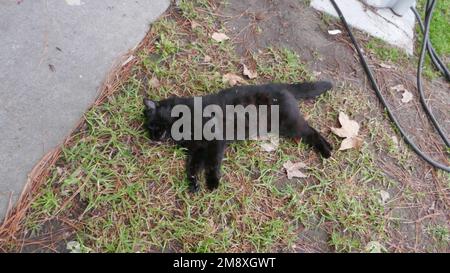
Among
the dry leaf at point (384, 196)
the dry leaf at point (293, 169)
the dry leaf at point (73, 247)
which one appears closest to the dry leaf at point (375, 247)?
the dry leaf at point (384, 196)

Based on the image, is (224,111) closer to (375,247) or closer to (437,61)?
(375,247)

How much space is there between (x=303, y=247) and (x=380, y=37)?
218 centimetres

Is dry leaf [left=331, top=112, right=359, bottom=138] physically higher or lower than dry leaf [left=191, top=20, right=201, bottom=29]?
lower

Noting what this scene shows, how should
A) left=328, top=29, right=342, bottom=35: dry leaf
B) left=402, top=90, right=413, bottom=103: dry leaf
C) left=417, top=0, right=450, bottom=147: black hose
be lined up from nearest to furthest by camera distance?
left=417, top=0, right=450, bottom=147: black hose, left=402, top=90, right=413, bottom=103: dry leaf, left=328, top=29, right=342, bottom=35: dry leaf

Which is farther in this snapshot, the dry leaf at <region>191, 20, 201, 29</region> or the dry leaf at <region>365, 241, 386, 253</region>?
the dry leaf at <region>191, 20, 201, 29</region>

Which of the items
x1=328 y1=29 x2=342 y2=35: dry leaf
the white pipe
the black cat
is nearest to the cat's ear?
the black cat

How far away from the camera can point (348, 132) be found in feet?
9.07

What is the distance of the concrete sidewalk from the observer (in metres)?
2.24

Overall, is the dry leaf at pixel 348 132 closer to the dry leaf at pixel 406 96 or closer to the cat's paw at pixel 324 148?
the cat's paw at pixel 324 148

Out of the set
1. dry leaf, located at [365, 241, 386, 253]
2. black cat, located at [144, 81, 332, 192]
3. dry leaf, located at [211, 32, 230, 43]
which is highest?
dry leaf, located at [211, 32, 230, 43]

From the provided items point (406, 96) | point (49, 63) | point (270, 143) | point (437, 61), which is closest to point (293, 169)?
point (270, 143)

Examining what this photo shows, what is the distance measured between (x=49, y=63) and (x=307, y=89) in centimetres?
183

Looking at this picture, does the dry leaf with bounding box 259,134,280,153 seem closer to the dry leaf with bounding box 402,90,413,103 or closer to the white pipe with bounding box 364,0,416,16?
the dry leaf with bounding box 402,90,413,103

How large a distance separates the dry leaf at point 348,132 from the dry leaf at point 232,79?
80 centimetres
